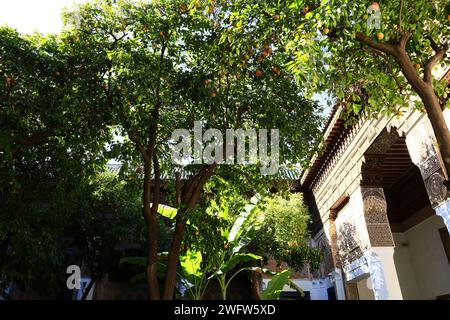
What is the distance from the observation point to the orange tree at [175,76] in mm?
5695

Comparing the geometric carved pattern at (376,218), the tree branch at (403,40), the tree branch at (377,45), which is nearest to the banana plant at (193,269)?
the geometric carved pattern at (376,218)

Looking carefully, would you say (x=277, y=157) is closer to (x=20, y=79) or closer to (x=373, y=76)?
(x=373, y=76)

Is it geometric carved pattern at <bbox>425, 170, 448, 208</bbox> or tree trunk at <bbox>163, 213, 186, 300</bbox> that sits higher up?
geometric carved pattern at <bbox>425, 170, 448, 208</bbox>

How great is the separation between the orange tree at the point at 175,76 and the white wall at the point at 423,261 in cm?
710

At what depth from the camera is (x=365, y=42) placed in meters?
3.97

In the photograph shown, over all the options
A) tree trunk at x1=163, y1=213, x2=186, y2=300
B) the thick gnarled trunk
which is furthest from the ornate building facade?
tree trunk at x1=163, y1=213, x2=186, y2=300

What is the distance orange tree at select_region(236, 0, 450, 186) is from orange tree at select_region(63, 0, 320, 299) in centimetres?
125

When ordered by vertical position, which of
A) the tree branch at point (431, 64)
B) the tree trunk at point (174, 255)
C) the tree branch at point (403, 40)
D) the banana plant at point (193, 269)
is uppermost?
the tree branch at point (403, 40)

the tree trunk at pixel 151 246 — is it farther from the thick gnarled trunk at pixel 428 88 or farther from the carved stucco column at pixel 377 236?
the carved stucco column at pixel 377 236

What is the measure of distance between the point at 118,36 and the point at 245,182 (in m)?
3.36

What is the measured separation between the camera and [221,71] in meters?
5.91

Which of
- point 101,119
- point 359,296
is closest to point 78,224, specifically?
point 101,119

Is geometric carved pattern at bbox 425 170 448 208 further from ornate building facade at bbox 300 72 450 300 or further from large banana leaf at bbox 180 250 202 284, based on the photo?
large banana leaf at bbox 180 250 202 284

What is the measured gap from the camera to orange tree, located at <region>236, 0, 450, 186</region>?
143 inches
